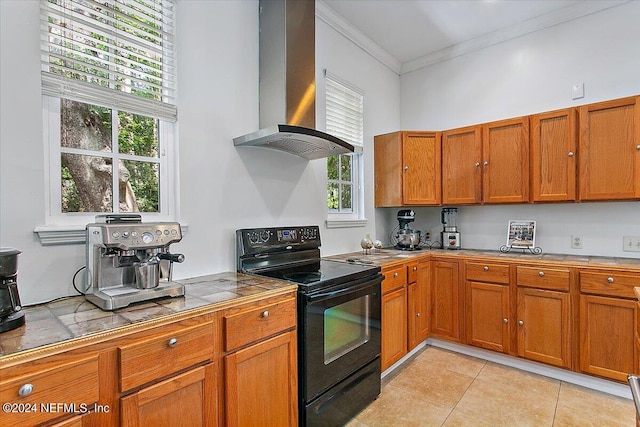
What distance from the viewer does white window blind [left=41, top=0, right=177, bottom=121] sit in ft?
4.99

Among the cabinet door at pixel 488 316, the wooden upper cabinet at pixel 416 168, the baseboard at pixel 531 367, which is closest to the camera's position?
the baseboard at pixel 531 367

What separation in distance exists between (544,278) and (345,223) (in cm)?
169

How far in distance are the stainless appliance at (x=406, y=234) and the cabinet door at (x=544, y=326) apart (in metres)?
1.05

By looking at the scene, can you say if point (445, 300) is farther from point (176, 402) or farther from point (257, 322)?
point (176, 402)

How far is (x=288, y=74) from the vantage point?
2221 mm

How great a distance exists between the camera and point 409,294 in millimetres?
2844

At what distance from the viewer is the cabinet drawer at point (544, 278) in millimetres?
2488

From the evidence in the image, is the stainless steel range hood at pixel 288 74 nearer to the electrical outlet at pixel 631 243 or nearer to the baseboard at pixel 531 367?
the baseboard at pixel 531 367

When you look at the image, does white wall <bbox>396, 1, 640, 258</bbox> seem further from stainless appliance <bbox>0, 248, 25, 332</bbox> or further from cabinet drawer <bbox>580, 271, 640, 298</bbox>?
stainless appliance <bbox>0, 248, 25, 332</bbox>

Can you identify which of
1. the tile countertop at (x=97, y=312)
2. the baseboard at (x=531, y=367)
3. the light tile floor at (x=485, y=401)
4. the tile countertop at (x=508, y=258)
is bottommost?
the light tile floor at (x=485, y=401)

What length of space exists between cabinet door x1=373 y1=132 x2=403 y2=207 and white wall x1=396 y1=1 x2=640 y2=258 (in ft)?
1.43

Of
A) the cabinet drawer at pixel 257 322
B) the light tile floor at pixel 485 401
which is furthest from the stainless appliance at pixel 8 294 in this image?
the light tile floor at pixel 485 401

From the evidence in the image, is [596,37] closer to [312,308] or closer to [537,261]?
[537,261]

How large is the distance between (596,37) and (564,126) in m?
0.90
